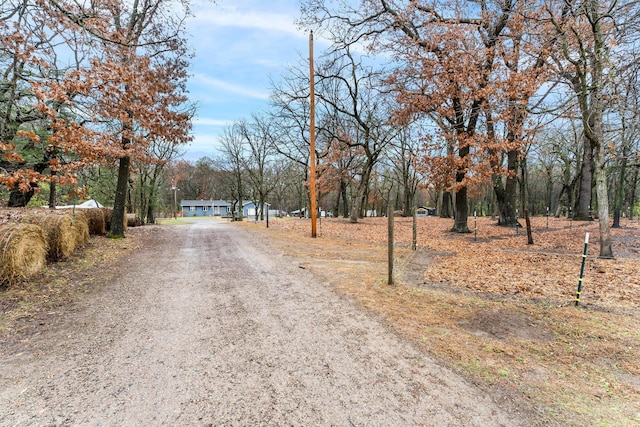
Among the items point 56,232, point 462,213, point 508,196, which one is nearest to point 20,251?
point 56,232

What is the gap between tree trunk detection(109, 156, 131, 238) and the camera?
420 inches

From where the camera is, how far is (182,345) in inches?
125

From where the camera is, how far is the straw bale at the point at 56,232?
19.8 feet

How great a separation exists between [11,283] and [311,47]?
11.5 m

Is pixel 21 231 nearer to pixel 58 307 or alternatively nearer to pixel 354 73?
pixel 58 307

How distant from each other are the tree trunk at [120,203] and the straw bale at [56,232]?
3991 mm

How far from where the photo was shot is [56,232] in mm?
6344

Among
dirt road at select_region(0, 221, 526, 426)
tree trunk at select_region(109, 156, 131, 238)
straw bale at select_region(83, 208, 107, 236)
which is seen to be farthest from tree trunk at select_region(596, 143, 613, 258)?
straw bale at select_region(83, 208, 107, 236)

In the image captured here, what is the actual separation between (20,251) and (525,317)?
25.2ft

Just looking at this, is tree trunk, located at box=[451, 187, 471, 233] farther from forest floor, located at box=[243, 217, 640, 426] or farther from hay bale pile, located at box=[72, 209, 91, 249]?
hay bale pile, located at box=[72, 209, 91, 249]

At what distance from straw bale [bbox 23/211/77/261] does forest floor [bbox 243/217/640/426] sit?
5.27 metres

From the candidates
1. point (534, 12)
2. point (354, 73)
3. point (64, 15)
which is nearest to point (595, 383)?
point (64, 15)

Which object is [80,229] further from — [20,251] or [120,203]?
[120,203]

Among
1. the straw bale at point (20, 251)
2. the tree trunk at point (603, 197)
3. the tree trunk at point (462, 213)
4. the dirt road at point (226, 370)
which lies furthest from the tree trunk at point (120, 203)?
the tree trunk at point (603, 197)
